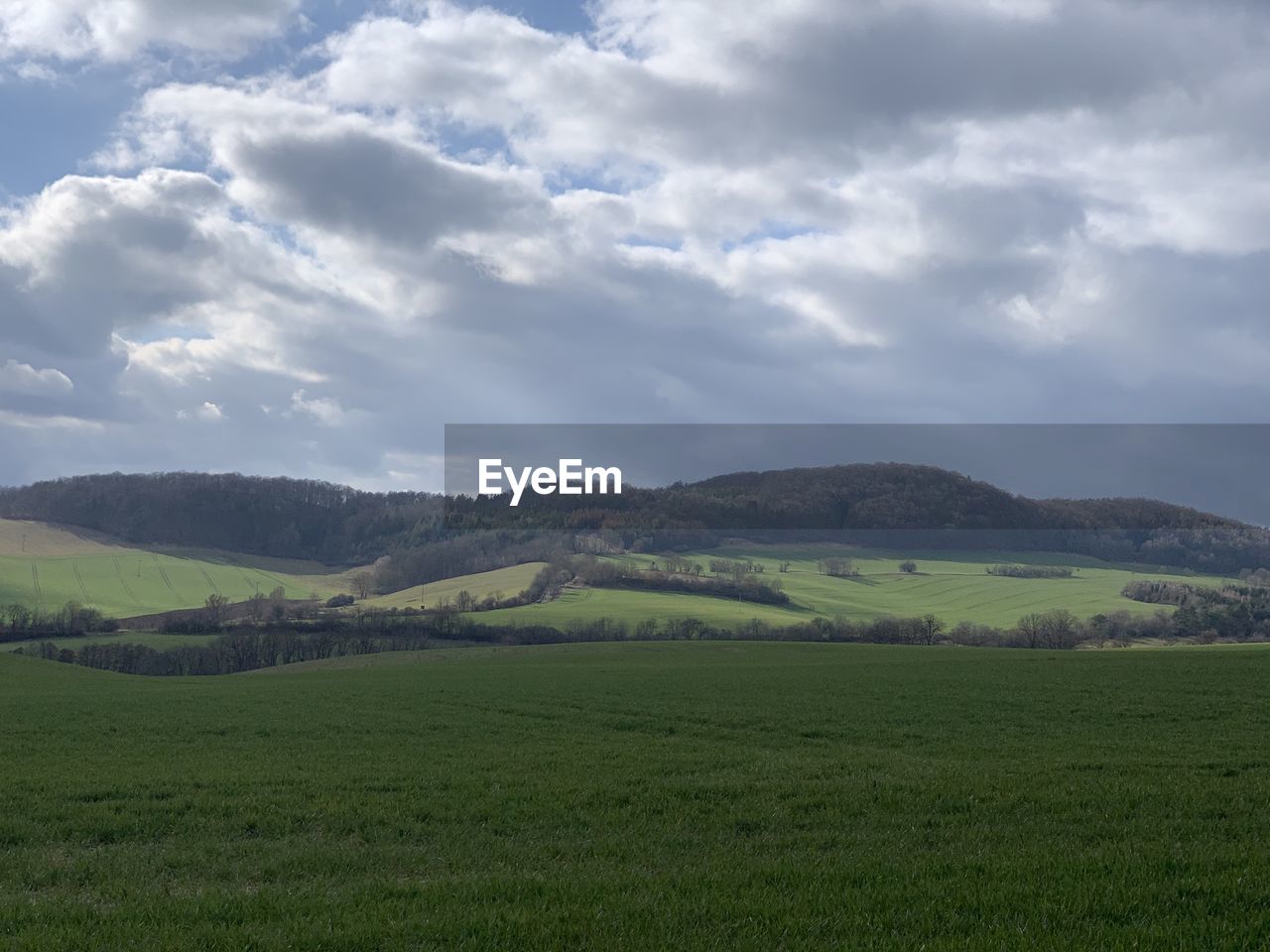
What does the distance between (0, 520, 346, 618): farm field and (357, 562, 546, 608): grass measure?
20.1 m

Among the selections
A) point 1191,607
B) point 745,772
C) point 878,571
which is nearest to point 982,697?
point 745,772

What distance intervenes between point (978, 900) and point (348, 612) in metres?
136

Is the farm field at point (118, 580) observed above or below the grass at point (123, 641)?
above

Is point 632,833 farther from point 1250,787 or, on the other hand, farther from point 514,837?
point 1250,787

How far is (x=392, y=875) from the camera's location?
1115cm

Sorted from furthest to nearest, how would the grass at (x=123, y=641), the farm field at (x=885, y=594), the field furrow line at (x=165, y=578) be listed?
the field furrow line at (x=165, y=578) → the farm field at (x=885, y=594) → the grass at (x=123, y=641)

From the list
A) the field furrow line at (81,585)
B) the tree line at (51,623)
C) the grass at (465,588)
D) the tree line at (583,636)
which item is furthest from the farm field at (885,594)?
the field furrow line at (81,585)

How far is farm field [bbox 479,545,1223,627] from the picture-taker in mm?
125125

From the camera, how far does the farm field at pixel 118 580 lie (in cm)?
15325

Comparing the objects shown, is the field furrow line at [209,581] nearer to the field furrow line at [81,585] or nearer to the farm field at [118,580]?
the farm field at [118,580]

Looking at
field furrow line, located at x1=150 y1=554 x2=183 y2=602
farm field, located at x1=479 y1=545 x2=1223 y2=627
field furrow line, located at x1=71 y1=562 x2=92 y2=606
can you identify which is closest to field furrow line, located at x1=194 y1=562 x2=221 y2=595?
field furrow line, located at x1=150 y1=554 x2=183 y2=602

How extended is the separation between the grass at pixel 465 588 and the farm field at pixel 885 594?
12518 millimetres

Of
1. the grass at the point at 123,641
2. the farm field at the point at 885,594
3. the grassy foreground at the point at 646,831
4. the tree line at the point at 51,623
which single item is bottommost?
the grass at the point at 123,641

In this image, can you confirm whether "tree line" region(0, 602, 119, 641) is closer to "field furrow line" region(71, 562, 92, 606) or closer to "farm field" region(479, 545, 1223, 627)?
"field furrow line" region(71, 562, 92, 606)
